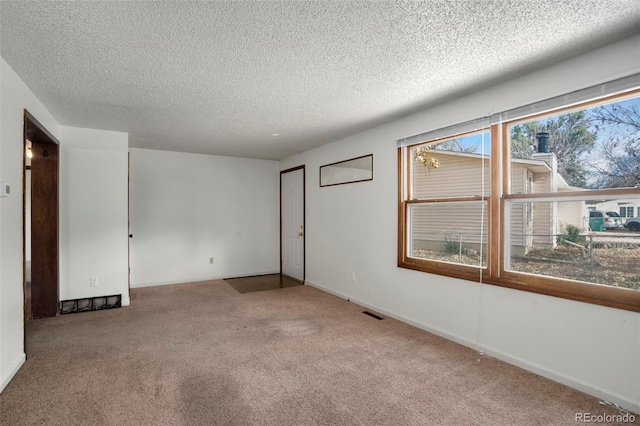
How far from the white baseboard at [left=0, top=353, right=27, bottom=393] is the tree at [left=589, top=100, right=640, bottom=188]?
4.46m

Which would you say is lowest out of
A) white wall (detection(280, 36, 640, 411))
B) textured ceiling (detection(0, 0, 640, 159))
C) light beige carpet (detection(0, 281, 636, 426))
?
light beige carpet (detection(0, 281, 636, 426))

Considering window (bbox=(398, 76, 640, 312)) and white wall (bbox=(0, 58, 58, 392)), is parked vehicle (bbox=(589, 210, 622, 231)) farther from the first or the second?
white wall (bbox=(0, 58, 58, 392))

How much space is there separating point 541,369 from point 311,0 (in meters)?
3.04

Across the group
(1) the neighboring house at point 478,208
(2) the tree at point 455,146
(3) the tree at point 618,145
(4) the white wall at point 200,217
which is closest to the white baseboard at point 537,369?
(1) the neighboring house at point 478,208

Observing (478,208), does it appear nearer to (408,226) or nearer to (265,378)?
(408,226)

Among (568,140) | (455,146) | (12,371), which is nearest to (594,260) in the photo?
(568,140)

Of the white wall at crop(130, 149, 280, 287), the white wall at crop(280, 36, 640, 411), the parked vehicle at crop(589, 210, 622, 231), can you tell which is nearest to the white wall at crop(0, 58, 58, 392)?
the white wall at crop(130, 149, 280, 287)

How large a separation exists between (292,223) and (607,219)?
187 inches

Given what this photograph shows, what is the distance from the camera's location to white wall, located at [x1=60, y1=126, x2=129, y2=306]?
4.06 metres

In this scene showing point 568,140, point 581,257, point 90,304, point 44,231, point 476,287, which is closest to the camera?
point 581,257

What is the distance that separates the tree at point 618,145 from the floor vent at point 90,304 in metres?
5.34

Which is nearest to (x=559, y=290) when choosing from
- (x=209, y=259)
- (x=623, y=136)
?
(x=623, y=136)

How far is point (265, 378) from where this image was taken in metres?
2.40

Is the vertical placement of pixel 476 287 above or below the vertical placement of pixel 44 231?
below
